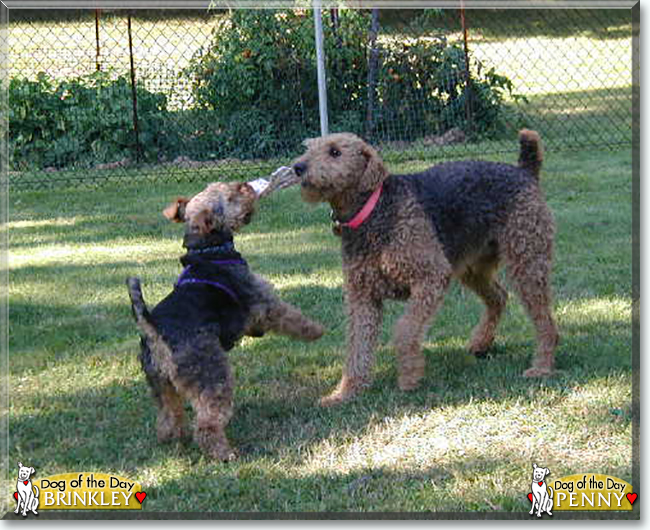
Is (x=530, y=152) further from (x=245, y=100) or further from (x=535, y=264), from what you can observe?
(x=245, y=100)

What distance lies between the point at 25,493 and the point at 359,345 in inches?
71.8

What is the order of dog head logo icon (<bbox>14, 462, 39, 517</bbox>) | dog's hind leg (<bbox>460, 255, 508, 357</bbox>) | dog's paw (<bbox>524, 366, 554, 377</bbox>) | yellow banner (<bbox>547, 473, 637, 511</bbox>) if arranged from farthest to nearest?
dog's hind leg (<bbox>460, 255, 508, 357</bbox>) → dog's paw (<bbox>524, 366, 554, 377</bbox>) → dog head logo icon (<bbox>14, 462, 39, 517</bbox>) → yellow banner (<bbox>547, 473, 637, 511</bbox>)

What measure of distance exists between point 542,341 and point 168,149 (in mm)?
6424

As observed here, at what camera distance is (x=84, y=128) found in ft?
34.1

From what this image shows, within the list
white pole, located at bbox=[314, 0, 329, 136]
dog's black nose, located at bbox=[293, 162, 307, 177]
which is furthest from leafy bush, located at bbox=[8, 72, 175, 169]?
dog's black nose, located at bbox=[293, 162, 307, 177]

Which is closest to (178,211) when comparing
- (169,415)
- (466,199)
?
(169,415)

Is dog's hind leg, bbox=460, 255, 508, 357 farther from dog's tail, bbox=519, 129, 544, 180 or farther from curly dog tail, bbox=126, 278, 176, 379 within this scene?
curly dog tail, bbox=126, 278, 176, 379

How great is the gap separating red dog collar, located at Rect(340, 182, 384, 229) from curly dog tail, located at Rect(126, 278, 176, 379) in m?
1.22

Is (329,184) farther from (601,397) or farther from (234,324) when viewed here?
(601,397)

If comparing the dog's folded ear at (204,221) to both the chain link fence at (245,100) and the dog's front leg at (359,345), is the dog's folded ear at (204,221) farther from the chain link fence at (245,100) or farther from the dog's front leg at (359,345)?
the chain link fence at (245,100)

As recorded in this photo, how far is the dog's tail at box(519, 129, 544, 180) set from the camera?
5.13 meters

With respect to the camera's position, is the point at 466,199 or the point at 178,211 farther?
the point at 466,199

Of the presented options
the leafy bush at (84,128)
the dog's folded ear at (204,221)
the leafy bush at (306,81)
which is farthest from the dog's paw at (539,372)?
the leafy bush at (84,128)

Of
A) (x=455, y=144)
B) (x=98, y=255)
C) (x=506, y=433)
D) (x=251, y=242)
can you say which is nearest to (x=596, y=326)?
(x=506, y=433)
